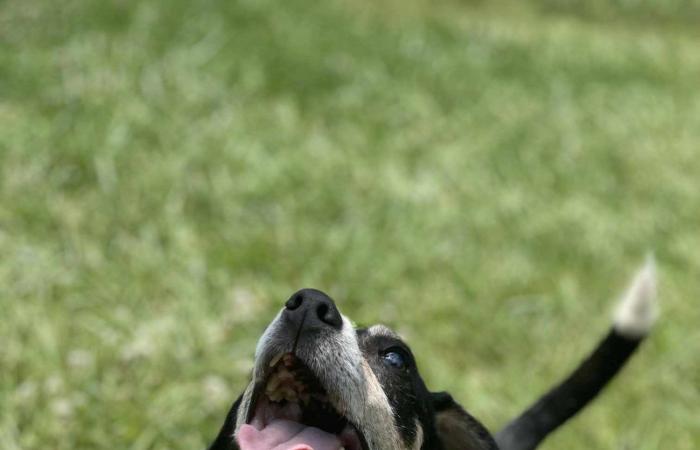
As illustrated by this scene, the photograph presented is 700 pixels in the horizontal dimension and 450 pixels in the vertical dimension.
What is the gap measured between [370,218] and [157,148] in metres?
1.56

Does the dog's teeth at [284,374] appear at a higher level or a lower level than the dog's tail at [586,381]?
lower

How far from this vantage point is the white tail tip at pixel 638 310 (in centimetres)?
421

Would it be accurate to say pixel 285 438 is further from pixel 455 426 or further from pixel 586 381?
pixel 586 381

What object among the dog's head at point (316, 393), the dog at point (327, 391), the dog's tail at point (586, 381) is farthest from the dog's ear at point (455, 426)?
the dog's tail at point (586, 381)

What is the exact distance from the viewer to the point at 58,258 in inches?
208

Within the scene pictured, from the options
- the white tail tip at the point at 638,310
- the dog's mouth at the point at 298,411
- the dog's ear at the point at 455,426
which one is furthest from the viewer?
the white tail tip at the point at 638,310

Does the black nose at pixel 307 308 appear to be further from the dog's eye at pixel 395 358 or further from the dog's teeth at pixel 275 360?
the dog's eye at pixel 395 358

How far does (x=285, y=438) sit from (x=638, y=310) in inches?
83.1

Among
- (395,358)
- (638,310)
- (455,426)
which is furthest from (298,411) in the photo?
(638,310)

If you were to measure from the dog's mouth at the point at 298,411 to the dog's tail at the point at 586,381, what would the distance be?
3.83ft

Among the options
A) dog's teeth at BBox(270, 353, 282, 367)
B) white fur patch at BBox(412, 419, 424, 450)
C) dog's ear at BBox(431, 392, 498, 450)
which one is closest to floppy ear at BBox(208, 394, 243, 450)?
dog's teeth at BBox(270, 353, 282, 367)

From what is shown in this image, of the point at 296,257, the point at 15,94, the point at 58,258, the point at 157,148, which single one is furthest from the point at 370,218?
the point at 15,94

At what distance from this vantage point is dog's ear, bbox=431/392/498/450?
11.2ft

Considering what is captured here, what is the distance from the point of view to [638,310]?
4.29m
